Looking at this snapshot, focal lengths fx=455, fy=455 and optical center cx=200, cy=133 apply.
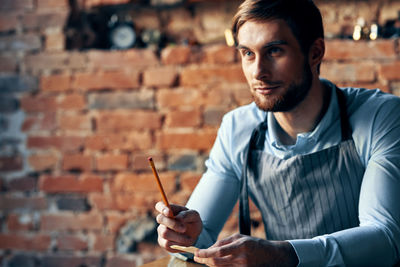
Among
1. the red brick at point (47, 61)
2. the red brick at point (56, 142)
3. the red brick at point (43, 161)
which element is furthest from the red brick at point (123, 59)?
the red brick at point (43, 161)

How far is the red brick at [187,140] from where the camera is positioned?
1.85 metres

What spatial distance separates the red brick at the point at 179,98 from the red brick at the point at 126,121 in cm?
6

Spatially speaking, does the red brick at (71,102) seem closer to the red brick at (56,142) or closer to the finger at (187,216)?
the red brick at (56,142)

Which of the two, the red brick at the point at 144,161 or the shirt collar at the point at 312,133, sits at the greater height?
the shirt collar at the point at 312,133

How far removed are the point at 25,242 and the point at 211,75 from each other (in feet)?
3.64

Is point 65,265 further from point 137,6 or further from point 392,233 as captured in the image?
point 392,233

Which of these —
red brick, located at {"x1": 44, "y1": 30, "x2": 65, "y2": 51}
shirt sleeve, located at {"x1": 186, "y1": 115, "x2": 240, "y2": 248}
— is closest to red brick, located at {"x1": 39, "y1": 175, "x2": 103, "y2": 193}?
red brick, located at {"x1": 44, "y1": 30, "x2": 65, "y2": 51}

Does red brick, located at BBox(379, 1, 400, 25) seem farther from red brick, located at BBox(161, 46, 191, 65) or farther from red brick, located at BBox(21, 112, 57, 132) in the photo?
red brick, located at BBox(21, 112, 57, 132)

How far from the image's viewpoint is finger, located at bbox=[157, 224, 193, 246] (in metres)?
1.04

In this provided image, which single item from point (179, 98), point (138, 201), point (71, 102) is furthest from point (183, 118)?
point (71, 102)

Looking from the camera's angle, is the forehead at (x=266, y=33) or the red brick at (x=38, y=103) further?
the red brick at (x=38, y=103)

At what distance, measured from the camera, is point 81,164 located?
1958 millimetres

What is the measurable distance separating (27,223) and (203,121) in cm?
92

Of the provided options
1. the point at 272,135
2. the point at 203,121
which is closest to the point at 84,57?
the point at 203,121
